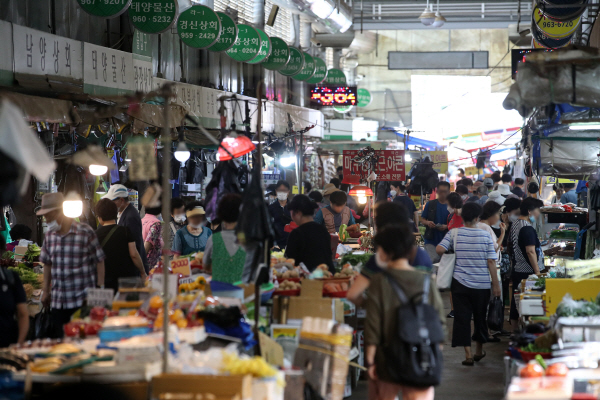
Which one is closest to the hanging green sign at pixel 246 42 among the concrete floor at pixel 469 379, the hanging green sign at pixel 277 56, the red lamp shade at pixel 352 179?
the hanging green sign at pixel 277 56

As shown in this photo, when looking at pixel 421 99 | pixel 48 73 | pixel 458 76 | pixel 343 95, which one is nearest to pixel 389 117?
pixel 421 99

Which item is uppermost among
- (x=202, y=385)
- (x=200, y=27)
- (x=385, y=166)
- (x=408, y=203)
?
(x=200, y=27)

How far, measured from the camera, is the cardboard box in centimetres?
403

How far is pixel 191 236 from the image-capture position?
9227 mm

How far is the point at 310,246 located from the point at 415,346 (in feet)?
11.3

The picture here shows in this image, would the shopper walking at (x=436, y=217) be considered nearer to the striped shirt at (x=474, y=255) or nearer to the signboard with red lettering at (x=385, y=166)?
the signboard with red lettering at (x=385, y=166)

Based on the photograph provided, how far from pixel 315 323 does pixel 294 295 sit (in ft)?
5.53

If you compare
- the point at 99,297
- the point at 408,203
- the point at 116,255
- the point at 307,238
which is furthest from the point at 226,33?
the point at 99,297

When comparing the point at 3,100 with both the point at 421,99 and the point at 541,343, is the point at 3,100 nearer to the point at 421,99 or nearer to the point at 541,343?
the point at 541,343

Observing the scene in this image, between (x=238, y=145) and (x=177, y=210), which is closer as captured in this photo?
(x=238, y=145)

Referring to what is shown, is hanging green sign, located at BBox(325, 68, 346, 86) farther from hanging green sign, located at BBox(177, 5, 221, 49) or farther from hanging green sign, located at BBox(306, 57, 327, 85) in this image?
hanging green sign, located at BBox(177, 5, 221, 49)

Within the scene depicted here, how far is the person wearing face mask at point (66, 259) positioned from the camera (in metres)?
7.01

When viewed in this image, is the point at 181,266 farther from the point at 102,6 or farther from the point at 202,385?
the point at 102,6

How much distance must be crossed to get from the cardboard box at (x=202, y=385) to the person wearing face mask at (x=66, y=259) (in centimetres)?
321
